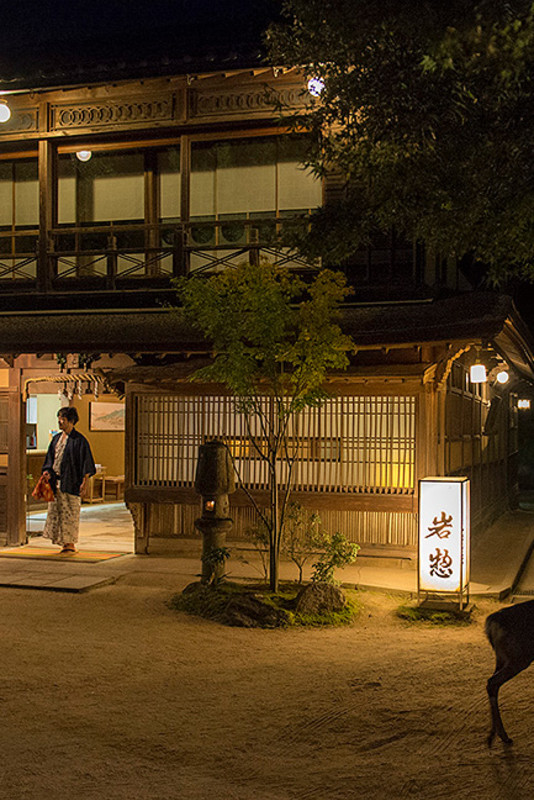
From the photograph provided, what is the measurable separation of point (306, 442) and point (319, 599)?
3.76 meters

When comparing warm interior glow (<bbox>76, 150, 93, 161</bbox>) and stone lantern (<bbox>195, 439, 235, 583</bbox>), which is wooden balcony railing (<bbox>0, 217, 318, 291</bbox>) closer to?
warm interior glow (<bbox>76, 150, 93, 161</bbox>)

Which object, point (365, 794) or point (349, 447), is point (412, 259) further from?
point (365, 794)

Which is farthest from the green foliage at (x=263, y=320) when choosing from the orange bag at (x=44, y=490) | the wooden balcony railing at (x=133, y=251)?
the orange bag at (x=44, y=490)

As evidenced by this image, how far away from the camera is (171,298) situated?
14.0 m

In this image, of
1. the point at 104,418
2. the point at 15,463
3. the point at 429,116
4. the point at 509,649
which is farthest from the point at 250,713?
the point at 104,418

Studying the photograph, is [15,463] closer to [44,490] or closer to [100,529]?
[44,490]

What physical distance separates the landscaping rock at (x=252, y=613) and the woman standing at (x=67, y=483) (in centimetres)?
498

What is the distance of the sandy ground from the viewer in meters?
4.95

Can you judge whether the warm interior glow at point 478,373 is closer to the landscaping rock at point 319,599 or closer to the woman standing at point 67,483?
the landscaping rock at point 319,599

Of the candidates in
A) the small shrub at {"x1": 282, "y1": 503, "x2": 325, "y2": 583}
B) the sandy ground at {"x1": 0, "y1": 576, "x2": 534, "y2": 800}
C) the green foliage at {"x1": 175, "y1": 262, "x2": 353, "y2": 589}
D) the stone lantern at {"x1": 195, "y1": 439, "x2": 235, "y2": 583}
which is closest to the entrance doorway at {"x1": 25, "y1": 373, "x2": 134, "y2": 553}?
the small shrub at {"x1": 282, "y1": 503, "x2": 325, "y2": 583}

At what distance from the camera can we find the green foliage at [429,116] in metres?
5.99

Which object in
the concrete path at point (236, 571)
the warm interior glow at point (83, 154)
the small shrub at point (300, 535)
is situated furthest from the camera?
the warm interior glow at point (83, 154)

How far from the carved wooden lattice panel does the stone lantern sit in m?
1.44

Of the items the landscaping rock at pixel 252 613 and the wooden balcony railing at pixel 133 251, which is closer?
the landscaping rock at pixel 252 613
